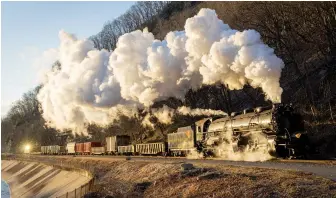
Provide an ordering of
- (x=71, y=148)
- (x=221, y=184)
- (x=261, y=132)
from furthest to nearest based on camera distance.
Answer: (x=71, y=148), (x=261, y=132), (x=221, y=184)

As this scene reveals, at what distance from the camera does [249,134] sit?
2581cm

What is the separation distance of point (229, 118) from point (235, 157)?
2967mm

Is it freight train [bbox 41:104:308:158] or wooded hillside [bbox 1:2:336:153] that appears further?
wooded hillside [bbox 1:2:336:153]

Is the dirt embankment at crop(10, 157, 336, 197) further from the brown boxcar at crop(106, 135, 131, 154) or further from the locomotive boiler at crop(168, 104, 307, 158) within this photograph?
the brown boxcar at crop(106, 135, 131, 154)

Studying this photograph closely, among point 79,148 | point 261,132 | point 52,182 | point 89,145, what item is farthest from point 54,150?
point 261,132

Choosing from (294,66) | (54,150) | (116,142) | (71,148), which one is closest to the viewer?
(294,66)

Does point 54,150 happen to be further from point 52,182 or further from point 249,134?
point 249,134

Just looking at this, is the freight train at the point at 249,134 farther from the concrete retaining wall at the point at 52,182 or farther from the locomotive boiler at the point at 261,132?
the concrete retaining wall at the point at 52,182

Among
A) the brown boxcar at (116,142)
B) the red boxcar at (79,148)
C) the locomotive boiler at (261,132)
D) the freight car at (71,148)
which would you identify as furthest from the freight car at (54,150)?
the locomotive boiler at (261,132)

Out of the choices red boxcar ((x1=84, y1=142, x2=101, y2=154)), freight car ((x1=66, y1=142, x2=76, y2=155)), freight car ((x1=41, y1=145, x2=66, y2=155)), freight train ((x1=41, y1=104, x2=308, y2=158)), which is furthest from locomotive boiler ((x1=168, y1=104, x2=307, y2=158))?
freight car ((x1=41, y1=145, x2=66, y2=155))

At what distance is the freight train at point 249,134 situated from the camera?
23.6m

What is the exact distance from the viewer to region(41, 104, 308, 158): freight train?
23.6 m

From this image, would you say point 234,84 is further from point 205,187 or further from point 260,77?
point 205,187

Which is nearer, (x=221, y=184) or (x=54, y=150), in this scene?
(x=221, y=184)
